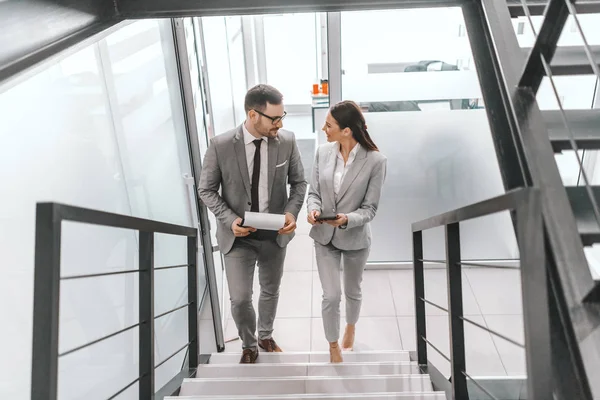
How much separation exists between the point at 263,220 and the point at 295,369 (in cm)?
91

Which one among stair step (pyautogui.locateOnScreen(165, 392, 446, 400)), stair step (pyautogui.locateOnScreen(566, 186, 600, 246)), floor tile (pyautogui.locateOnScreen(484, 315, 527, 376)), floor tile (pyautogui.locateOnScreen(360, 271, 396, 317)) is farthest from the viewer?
floor tile (pyautogui.locateOnScreen(360, 271, 396, 317))

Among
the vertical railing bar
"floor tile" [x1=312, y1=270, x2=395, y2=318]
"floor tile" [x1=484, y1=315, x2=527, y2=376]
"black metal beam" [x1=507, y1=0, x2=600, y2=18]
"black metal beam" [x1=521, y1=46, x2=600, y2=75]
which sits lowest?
"floor tile" [x1=484, y1=315, x2=527, y2=376]

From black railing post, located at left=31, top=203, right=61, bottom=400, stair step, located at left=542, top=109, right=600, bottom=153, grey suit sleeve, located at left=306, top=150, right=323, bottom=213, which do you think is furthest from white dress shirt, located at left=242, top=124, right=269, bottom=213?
black railing post, located at left=31, top=203, right=61, bottom=400

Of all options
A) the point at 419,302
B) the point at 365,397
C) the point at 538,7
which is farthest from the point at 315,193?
the point at 538,7

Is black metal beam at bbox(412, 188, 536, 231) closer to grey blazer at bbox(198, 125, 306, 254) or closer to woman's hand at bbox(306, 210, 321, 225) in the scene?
woman's hand at bbox(306, 210, 321, 225)

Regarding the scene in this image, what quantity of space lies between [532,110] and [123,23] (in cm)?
185

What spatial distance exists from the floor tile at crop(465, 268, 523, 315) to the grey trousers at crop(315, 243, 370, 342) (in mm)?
1450

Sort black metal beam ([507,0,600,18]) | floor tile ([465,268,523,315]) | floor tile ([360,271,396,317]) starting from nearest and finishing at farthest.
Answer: black metal beam ([507,0,600,18]), floor tile ([465,268,523,315]), floor tile ([360,271,396,317])

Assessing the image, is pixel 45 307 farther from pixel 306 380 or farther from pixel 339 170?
pixel 339 170

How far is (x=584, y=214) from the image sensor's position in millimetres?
1689

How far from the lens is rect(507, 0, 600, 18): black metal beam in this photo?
197cm

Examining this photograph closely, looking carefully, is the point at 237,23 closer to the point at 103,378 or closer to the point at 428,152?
the point at 428,152

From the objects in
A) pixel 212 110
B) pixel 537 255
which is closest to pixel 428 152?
pixel 212 110

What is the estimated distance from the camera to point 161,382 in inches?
114
